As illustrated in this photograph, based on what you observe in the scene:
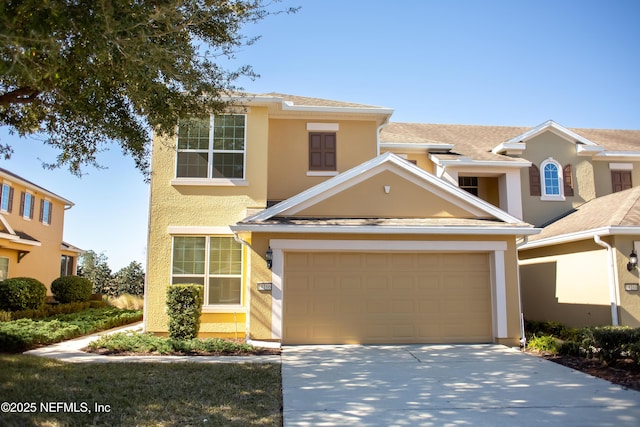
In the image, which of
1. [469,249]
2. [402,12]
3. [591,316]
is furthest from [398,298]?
[402,12]

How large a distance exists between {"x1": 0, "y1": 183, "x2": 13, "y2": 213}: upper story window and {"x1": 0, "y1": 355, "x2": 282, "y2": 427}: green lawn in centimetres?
1626

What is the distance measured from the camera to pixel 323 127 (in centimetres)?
1540

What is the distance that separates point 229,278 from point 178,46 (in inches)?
265

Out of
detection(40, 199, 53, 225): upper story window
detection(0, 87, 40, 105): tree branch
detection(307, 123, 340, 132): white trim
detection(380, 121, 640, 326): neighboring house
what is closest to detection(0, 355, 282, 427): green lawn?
detection(0, 87, 40, 105): tree branch

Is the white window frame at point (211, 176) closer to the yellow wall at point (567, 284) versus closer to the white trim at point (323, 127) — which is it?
the white trim at point (323, 127)

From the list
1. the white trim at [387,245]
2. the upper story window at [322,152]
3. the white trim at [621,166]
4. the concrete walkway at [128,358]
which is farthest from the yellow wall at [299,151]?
the white trim at [621,166]

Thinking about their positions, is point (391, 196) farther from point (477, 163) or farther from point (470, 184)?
point (470, 184)

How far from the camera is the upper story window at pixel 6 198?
73.4 ft

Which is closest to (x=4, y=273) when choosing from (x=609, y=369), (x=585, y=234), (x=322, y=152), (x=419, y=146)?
(x=322, y=152)

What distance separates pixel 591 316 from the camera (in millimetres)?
13719

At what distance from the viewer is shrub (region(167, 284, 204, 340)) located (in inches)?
456

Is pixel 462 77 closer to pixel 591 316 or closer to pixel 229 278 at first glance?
pixel 591 316

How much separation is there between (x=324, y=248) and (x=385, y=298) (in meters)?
2.00

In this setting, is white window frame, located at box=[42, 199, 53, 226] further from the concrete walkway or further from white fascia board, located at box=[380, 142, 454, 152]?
white fascia board, located at box=[380, 142, 454, 152]
